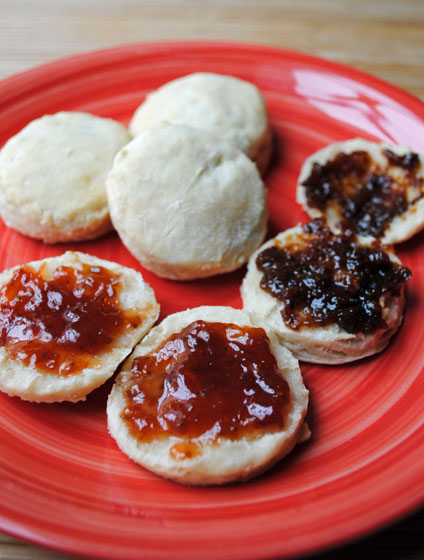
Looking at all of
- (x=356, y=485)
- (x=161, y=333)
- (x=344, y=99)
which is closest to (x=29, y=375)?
(x=161, y=333)

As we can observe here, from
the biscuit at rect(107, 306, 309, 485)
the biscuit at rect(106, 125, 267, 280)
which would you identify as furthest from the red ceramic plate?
the biscuit at rect(106, 125, 267, 280)

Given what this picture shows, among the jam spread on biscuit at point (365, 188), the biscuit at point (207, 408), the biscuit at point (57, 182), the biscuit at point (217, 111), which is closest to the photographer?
the biscuit at point (207, 408)

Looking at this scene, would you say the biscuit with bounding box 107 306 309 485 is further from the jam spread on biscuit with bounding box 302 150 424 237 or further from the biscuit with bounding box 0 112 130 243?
the jam spread on biscuit with bounding box 302 150 424 237

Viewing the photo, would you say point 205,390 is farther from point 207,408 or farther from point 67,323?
point 67,323

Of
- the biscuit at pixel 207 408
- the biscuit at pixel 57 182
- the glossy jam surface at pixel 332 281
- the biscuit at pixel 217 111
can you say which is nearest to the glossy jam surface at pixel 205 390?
the biscuit at pixel 207 408

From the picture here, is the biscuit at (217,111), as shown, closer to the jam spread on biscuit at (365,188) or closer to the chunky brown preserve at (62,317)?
the jam spread on biscuit at (365,188)

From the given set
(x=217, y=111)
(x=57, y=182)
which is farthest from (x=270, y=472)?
(x=217, y=111)

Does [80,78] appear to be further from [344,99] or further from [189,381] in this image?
[189,381]
